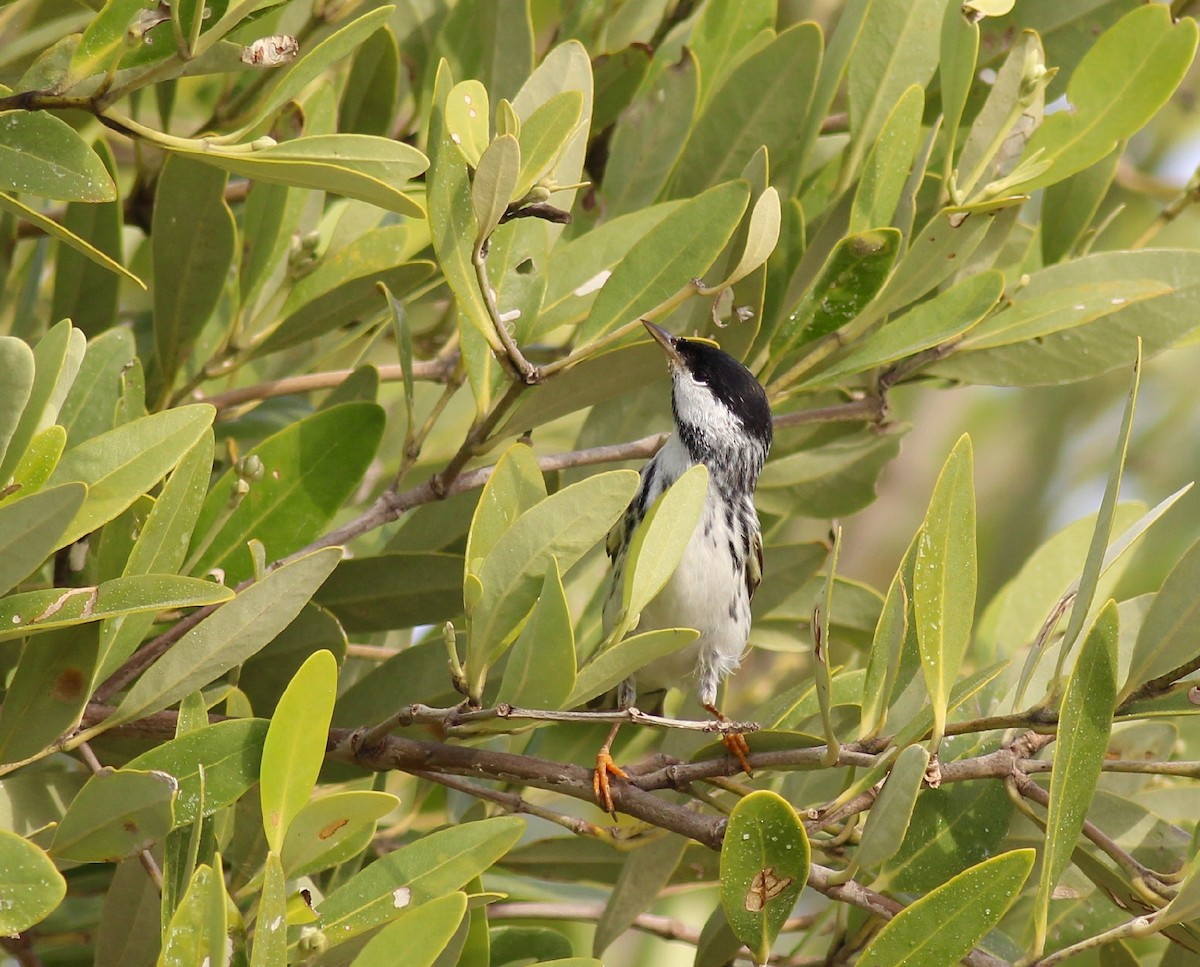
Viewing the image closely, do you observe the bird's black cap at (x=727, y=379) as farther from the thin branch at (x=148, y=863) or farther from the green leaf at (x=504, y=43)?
the thin branch at (x=148, y=863)

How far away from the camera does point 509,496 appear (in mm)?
2143

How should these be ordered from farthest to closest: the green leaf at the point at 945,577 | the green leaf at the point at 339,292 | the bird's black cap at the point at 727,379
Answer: the bird's black cap at the point at 727,379 → the green leaf at the point at 339,292 → the green leaf at the point at 945,577

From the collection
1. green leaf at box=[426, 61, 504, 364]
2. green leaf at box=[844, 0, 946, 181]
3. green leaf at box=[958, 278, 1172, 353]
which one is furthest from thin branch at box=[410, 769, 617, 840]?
green leaf at box=[844, 0, 946, 181]

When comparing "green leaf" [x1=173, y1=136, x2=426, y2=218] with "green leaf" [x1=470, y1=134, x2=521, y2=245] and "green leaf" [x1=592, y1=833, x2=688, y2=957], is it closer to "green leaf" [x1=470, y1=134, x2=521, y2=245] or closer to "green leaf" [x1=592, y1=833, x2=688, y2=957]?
"green leaf" [x1=470, y1=134, x2=521, y2=245]

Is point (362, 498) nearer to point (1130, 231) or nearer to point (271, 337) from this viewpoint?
point (271, 337)

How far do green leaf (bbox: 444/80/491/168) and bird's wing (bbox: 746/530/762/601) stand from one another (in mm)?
1704

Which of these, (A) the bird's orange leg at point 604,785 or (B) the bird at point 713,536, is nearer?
(A) the bird's orange leg at point 604,785

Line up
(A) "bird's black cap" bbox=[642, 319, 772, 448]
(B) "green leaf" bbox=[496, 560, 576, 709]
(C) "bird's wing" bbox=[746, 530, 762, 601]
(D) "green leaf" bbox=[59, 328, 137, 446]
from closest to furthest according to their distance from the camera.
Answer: (B) "green leaf" bbox=[496, 560, 576, 709] → (D) "green leaf" bbox=[59, 328, 137, 446] → (A) "bird's black cap" bbox=[642, 319, 772, 448] → (C) "bird's wing" bbox=[746, 530, 762, 601]

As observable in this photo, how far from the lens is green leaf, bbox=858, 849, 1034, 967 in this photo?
180cm

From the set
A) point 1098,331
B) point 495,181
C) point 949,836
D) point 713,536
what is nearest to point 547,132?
point 495,181

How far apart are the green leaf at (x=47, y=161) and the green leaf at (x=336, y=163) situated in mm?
131

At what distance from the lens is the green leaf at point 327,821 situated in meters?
1.79

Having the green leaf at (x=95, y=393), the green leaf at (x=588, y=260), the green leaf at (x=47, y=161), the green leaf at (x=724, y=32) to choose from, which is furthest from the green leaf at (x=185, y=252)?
the green leaf at (x=724, y=32)

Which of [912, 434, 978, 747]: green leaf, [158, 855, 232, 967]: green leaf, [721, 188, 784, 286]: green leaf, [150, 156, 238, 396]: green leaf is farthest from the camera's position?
[150, 156, 238, 396]: green leaf
